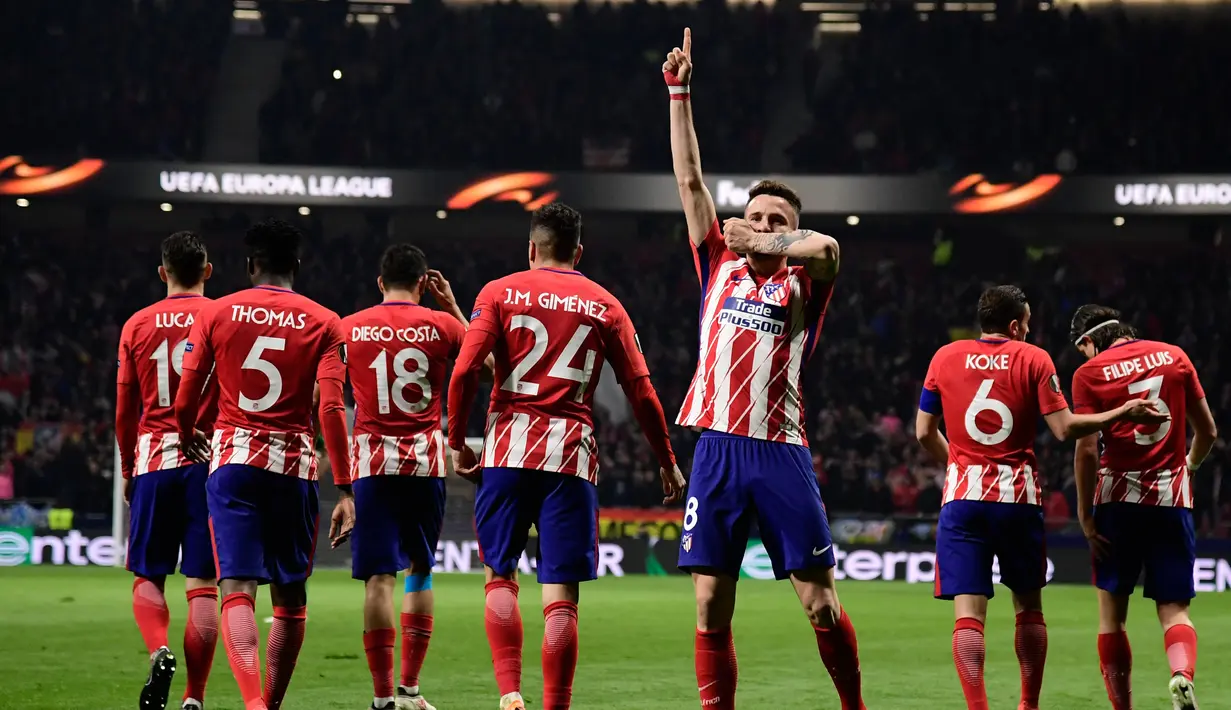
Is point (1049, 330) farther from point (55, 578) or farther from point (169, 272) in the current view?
point (169, 272)

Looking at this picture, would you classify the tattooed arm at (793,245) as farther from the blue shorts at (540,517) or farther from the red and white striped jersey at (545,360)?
the blue shorts at (540,517)

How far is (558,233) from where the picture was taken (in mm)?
6871

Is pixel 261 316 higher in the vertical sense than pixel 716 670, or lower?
higher

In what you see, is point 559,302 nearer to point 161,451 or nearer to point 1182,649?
point 161,451

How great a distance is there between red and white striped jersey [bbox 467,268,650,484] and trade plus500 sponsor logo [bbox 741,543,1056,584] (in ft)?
47.7

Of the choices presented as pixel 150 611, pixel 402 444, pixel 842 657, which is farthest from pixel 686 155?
pixel 150 611

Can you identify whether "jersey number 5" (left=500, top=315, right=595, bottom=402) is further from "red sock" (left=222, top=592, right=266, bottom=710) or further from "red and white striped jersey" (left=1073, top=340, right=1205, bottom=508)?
"red and white striped jersey" (left=1073, top=340, right=1205, bottom=508)

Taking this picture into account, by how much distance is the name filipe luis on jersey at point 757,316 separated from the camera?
609 cm

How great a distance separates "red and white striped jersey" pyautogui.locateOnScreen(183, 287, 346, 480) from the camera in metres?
6.63

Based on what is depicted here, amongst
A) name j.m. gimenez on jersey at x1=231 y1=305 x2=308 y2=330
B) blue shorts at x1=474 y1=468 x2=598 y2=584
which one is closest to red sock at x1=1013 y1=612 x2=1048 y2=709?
blue shorts at x1=474 y1=468 x2=598 y2=584

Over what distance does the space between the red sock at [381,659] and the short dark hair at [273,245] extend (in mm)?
1915

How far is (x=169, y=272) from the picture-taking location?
7527mm

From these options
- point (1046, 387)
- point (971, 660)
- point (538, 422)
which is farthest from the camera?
point (1046, 387)

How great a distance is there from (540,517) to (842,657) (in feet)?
4.90
